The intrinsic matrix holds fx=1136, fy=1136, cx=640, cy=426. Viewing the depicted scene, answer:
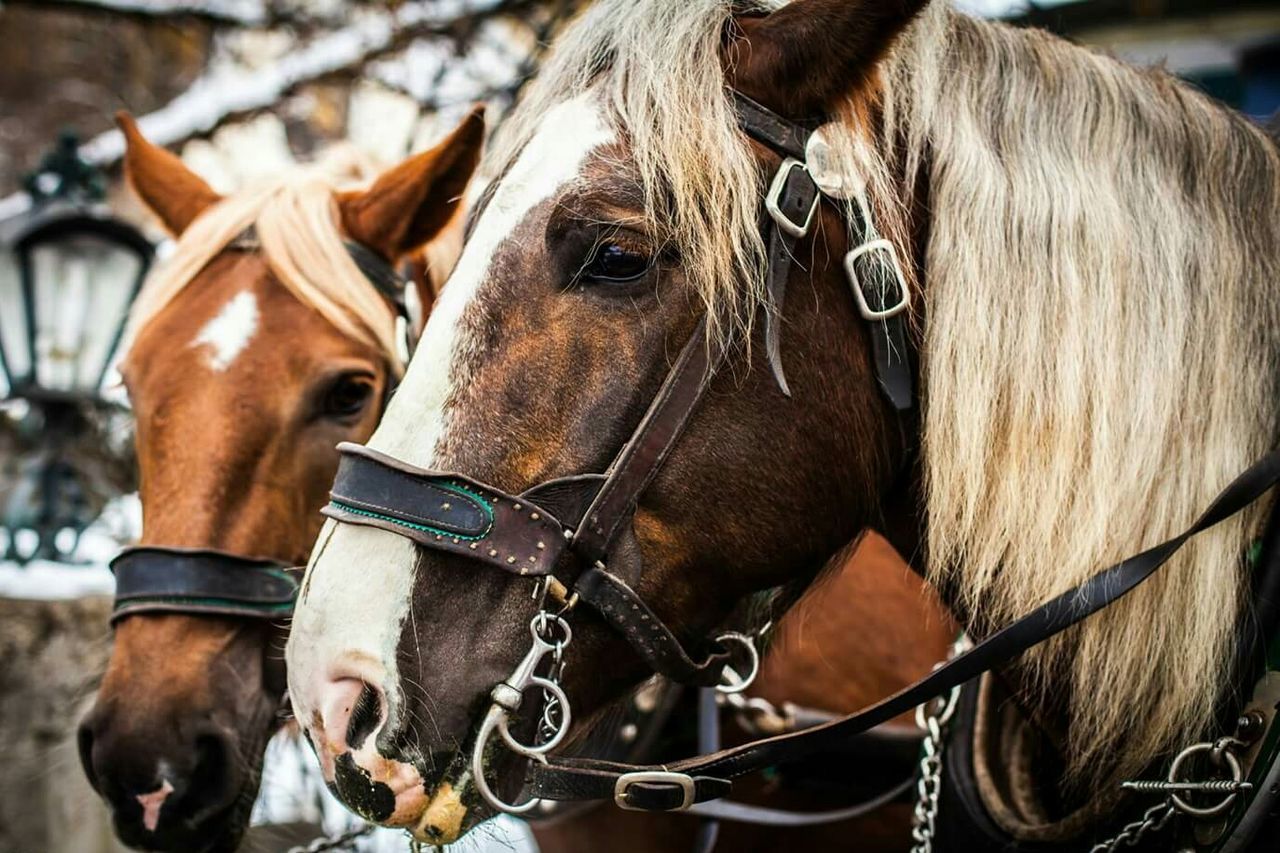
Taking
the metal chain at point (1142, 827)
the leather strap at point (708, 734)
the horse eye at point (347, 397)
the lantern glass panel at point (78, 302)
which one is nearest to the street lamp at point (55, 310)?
the lantern glass panel at point (78, 302)

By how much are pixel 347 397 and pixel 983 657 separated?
1.49m

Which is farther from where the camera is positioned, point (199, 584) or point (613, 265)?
point (199, 584)

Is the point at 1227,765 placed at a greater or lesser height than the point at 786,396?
lesser

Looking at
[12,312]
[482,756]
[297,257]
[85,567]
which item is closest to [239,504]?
[297,257]

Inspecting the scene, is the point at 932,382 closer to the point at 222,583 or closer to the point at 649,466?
the point at 649,466

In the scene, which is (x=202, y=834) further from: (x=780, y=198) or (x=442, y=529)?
(x=780, y=198)

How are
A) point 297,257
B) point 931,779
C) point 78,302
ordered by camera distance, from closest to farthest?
point 931,779
point 297,257
point 78,302

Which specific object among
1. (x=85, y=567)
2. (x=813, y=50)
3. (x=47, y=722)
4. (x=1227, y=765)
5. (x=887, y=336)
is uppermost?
(x=813, y=50)

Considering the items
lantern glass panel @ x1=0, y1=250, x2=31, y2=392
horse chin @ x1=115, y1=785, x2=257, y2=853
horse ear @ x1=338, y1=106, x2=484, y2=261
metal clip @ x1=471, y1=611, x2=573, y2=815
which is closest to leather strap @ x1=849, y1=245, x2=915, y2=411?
metal clip @ x1=471, y1=611, x2=573, y2=815

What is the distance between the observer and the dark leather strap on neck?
2172 millimetres

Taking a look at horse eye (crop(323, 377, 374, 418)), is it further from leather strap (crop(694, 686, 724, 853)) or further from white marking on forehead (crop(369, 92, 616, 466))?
leather strap (crop(694, 686, 724, 853))

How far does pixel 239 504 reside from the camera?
7.52ft

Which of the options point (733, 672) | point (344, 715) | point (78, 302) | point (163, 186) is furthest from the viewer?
point (78, 302)

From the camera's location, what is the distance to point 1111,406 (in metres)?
1.63
